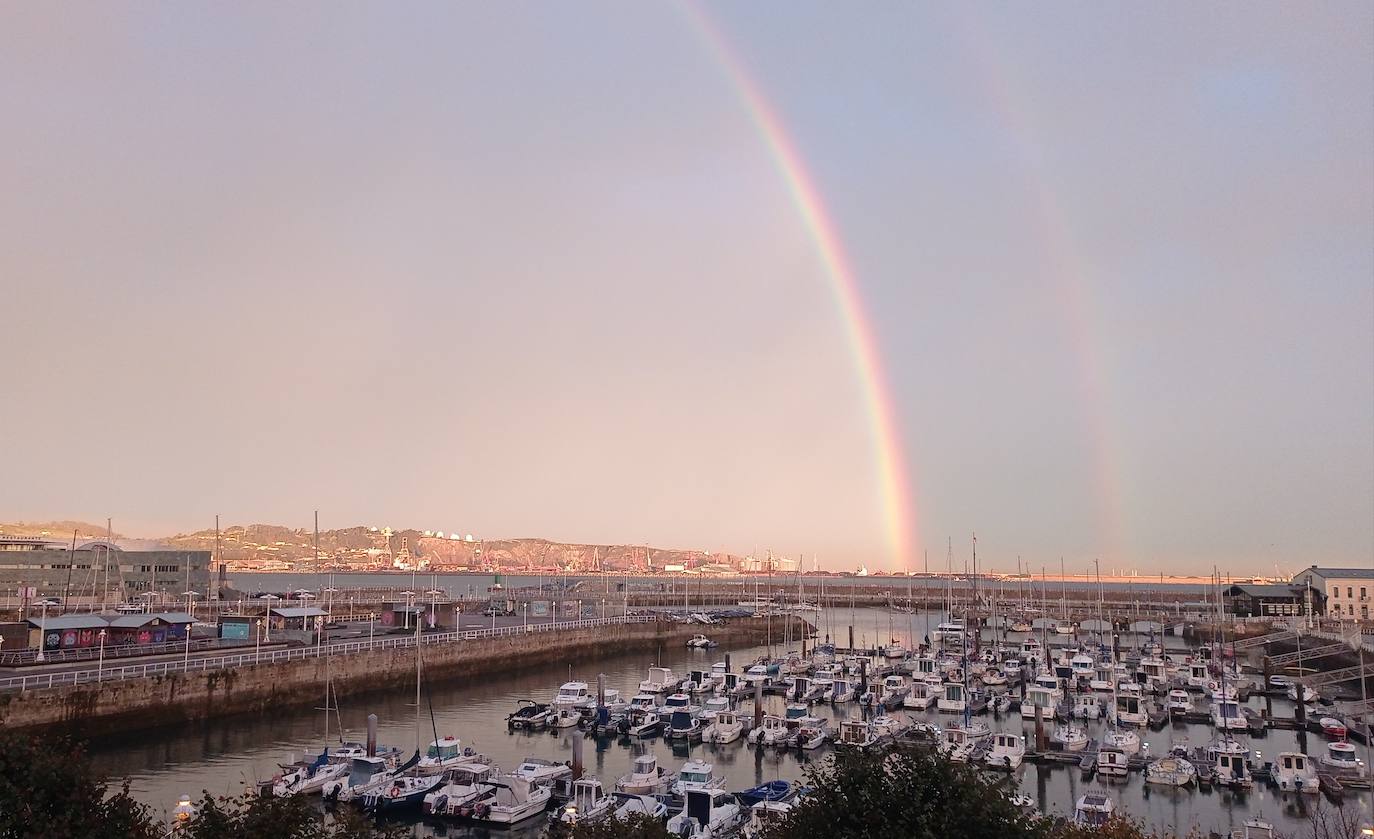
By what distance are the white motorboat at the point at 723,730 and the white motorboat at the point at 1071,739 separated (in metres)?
12.5

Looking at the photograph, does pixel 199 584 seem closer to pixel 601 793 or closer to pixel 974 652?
pixel 974 652

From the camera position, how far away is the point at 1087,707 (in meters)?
43.2

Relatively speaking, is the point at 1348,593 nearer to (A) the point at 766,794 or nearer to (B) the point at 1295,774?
(B) the point at 1295,774

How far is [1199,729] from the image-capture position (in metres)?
41.4

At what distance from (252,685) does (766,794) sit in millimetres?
23886

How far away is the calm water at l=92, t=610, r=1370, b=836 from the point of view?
2745cm

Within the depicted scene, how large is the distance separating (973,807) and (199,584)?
101768 mm

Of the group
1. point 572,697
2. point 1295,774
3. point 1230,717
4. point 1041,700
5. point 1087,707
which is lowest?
point 1041,700

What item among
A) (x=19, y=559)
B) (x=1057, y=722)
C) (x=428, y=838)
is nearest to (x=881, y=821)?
(x=428, y=838)

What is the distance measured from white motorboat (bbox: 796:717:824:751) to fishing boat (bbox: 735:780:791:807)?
9.84m

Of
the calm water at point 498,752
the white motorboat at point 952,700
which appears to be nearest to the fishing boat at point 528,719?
the calm water at point 498,752

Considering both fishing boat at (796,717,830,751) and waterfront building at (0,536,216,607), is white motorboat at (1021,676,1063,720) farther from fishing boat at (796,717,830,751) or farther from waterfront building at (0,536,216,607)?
waterfront building at (0,536,216,607)

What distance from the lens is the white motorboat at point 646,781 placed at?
89.0 ft

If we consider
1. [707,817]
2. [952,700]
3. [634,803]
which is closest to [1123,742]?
[952,700]
